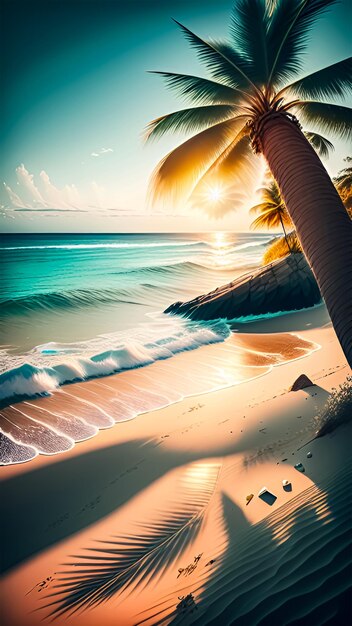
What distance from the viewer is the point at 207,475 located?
12.8 feet

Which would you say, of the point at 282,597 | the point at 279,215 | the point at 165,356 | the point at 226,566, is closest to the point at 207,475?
the point at 226,566

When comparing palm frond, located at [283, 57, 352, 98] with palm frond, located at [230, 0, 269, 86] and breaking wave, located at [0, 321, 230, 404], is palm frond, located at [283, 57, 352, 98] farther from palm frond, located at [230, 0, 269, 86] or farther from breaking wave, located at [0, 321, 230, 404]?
breaking wave, located at [0, 321, 230, 404]

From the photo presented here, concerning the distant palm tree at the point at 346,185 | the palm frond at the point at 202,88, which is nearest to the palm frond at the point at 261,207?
the distant palm tree at the point at 346,185

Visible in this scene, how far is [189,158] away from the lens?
16.4 ft

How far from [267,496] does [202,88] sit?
5.68 metres

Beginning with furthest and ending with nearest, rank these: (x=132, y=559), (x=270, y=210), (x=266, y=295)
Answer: (x=270, y=210), (x=266, y=295), (x=132, y=559)

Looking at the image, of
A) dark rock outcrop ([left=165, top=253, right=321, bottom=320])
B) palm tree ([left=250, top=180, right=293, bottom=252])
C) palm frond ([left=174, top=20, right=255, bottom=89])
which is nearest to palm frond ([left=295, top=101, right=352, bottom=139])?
palm frond ([left=174, top=20, right=255, bottom=89])

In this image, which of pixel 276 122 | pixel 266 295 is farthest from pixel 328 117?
pixel 266 295

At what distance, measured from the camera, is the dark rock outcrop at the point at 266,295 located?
44.5ft

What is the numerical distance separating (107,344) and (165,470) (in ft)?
23.7

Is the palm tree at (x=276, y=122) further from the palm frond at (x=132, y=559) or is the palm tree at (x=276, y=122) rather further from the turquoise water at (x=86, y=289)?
the turquoise water at (x=86, y=289)

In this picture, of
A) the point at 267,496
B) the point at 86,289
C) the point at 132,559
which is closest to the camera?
the point at 132,559

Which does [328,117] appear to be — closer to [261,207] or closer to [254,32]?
[254,32]

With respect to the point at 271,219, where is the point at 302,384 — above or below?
below
